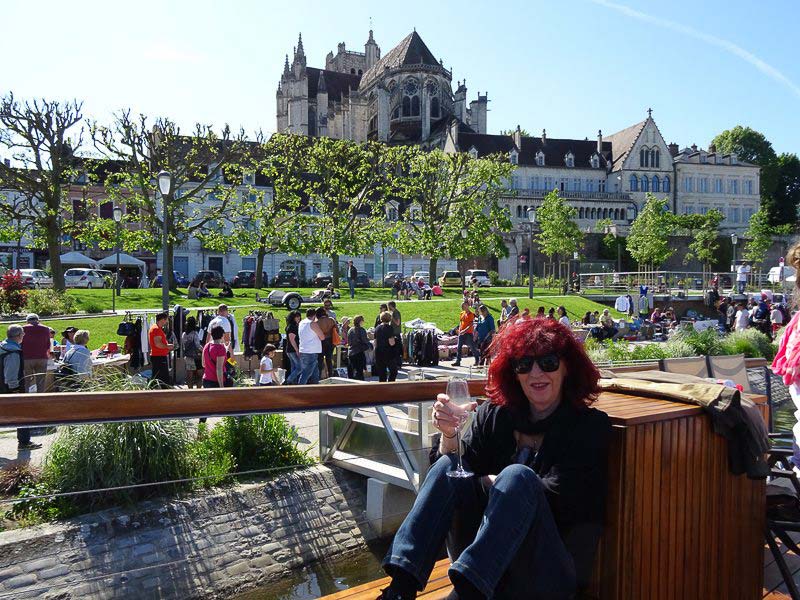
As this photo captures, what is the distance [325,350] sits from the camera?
16.1 metres

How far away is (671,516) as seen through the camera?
331 centimetres

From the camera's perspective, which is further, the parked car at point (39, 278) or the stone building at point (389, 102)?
the stone building at point (389, 102)

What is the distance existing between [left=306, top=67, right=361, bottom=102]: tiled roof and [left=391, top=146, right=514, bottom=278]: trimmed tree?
2142 inches

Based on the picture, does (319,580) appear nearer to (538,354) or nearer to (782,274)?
(538,354)

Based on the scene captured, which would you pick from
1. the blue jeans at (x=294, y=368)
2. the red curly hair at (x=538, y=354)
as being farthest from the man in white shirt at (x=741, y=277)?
the red curly hair at (x=538, y=354)

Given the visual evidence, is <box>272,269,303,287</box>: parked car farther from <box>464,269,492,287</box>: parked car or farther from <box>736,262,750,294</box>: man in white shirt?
<box>736,262,750,294</box>: man in white shirt

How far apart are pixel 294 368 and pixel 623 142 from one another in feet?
274

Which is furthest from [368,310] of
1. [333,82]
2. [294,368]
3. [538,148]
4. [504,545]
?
[333,82]

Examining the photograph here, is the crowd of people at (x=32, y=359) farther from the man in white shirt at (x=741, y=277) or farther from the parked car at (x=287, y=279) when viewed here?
the man in white shirt at (x=741, y=277)

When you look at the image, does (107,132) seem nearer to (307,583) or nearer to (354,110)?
(307,583)

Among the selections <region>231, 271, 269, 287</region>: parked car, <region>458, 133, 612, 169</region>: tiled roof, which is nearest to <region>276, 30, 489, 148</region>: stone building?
<region>458, 133, 612, 169</region>: tiled roof

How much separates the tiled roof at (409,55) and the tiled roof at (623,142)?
82.4 feet

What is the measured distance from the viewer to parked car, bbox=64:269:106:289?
4534 cm

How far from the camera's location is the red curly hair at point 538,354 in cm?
344
